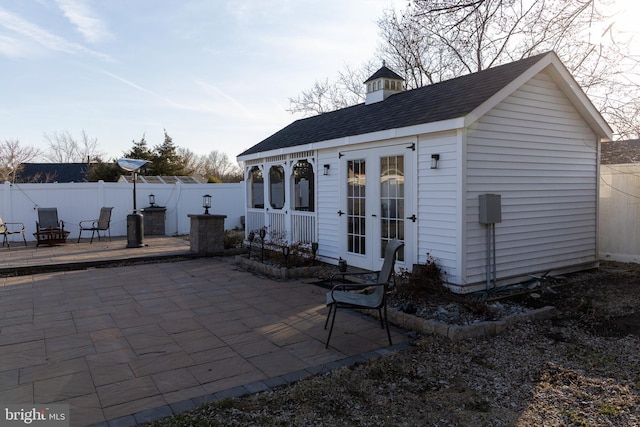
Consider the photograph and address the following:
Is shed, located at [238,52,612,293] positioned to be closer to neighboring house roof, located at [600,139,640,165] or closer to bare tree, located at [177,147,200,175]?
neighboring house roof, located at [600,139,640,165]

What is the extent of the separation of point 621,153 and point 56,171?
2981 centimetres

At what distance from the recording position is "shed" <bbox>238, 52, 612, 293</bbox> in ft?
18.0

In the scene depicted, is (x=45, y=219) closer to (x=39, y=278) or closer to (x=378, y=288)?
(x=39, y=278)

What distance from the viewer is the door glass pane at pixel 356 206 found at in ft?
22.9

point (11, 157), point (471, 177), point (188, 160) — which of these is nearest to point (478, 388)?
point (471, 177)

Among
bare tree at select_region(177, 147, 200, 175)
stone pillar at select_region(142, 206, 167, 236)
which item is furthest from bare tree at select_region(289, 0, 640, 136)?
bare tree at select_region(177, 147, 200, 175)

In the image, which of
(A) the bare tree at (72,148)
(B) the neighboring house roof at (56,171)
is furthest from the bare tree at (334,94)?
(A) the bare tree at (72,148)

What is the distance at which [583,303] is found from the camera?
509 cm

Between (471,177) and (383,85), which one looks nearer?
(471,177)

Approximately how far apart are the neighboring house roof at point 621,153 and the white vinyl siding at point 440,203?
5.77 metres

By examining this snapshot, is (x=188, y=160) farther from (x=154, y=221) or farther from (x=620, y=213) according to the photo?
(x=620, y=213)

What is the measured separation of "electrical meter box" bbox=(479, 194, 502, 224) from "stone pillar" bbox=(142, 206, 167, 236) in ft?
34.8

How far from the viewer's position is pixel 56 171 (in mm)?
27312

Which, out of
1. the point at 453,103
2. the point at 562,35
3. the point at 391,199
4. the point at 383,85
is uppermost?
the point at 562,35
